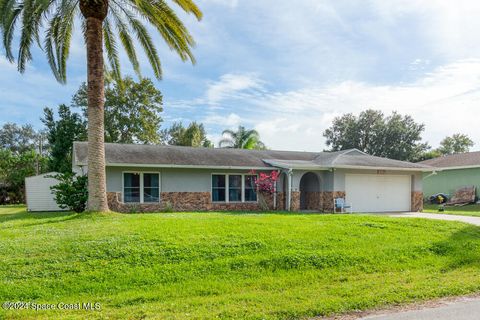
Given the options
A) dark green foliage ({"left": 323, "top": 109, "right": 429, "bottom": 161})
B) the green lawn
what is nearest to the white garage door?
the green lawn

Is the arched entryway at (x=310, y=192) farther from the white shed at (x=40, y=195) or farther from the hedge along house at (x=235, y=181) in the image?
the white shed at (x=40, y=195)

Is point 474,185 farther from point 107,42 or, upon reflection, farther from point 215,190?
point 107,42

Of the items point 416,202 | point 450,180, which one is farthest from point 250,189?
point 450,180

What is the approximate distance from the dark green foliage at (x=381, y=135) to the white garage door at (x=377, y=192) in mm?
23661

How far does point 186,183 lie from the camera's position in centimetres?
1873

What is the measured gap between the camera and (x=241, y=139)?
32.2 meters

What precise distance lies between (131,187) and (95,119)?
545 centimetres

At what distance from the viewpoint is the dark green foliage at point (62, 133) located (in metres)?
29.1

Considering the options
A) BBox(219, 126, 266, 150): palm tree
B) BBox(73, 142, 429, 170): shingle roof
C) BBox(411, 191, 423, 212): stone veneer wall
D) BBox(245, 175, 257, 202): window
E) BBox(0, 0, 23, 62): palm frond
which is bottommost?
BBox(411, 191, 423, 212): stone veneer wall

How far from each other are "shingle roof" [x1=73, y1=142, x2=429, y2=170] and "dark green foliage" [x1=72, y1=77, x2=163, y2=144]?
13.0 meters

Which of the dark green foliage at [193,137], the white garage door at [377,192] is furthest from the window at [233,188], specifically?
the dark green foliage at [193,137]

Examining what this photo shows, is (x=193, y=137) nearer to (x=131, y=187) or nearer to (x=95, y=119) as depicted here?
(x=131, y=187)

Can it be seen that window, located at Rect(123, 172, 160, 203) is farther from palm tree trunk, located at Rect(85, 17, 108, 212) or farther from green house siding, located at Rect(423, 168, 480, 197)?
green house siding, located at Rect(423, 168, 480, 197)

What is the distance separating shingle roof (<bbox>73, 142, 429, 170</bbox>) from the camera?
17953 millimetres
